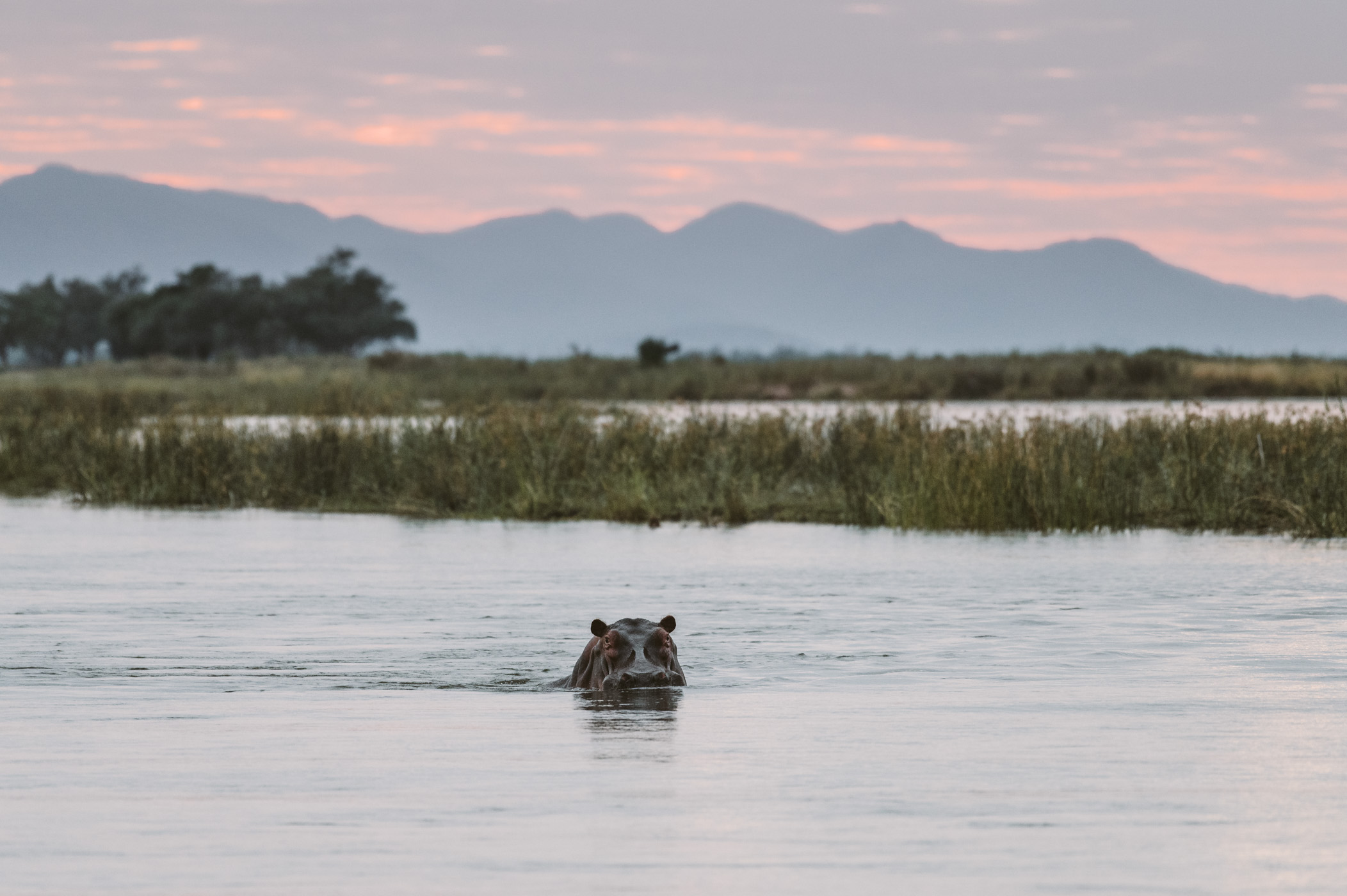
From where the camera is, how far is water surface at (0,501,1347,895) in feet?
20.5

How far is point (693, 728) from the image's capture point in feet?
30.7

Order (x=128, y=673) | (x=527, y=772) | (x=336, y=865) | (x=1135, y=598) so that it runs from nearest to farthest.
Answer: (x=336, y=865) < (x=527, y=772) < (x=128, y=673) < (x=1135, y=598)

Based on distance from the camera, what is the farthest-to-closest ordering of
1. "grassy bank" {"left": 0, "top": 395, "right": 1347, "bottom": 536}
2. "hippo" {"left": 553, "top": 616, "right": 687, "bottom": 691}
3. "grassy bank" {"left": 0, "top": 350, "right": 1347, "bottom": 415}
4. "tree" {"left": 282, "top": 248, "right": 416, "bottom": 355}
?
1. "tree" {"left": 282, "top": 248, "right": 416, "bottom": 355}
2. "grassy bank" {"left": 0, "top": 350, "right": 1347, "bottom": 415}
3. "grassy bank" {"left": 0, "top": 395, "right": 1347, "bottom": 536}
4. "hippo" {"left": 553, "top": 616, "right": 687, "bottom": 691}

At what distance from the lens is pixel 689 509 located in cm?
2377

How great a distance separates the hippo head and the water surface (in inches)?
9.6

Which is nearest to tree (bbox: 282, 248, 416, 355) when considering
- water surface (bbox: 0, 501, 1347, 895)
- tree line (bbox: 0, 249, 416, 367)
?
tree line (bbox: 0, 249, 416, 367)

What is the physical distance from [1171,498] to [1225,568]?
5.19 m

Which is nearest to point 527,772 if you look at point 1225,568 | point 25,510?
point 1225,568

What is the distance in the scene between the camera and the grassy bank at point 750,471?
2138 centimetres

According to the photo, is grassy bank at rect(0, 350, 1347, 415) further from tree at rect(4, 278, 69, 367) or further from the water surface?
tree at rect(4, 278, 69, 367)

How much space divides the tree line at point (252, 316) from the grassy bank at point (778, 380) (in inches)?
1495

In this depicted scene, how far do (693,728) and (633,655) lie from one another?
1347mm

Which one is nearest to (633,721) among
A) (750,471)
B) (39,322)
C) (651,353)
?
(750,471)

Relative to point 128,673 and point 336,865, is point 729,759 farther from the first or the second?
point 128,673
